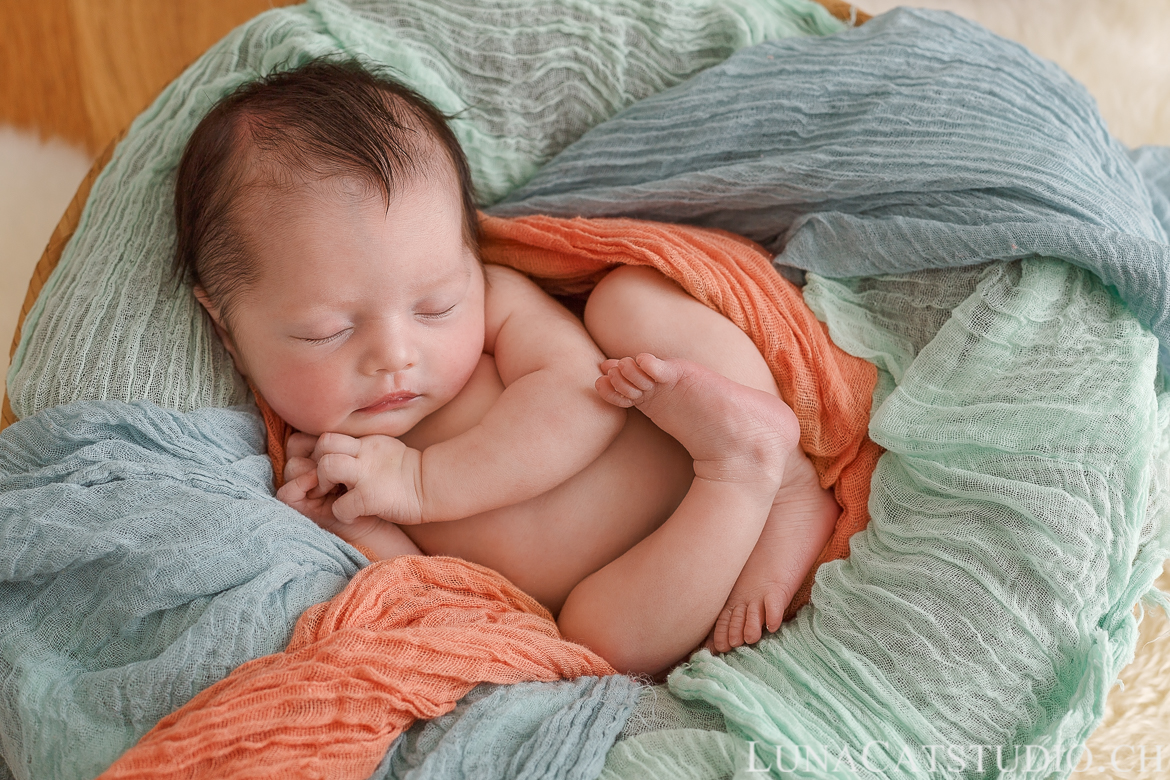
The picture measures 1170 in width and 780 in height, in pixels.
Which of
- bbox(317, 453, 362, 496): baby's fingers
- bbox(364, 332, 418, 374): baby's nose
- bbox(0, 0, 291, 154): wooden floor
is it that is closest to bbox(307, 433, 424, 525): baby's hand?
bbox(317, 453, 362, 496): baby's fingers

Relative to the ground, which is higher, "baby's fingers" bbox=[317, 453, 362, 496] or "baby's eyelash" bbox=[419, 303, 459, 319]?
"baby's eyelash" bbox=[419, 303, 459, 319]

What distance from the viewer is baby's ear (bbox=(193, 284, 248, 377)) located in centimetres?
111

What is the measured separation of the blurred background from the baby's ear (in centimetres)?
70

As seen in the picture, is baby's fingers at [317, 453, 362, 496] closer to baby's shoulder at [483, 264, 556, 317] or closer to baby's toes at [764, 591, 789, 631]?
baby's shoulder at [483, 264, 556, 317]

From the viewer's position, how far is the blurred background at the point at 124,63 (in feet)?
5.41

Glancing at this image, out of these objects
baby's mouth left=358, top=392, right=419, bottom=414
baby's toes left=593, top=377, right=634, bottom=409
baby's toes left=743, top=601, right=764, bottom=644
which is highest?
baby's toes left=593, top=377, right=634, bottom=409

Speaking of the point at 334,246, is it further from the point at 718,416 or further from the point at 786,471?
the point at 786,471

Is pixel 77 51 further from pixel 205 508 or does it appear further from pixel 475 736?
pixel 475 736

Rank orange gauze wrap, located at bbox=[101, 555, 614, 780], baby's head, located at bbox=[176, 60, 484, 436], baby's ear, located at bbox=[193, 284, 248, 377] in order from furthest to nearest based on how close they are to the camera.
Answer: baby's ear, located at bbox=[193, 284, 248, 377] → baby's head, located at bbox=[176, 60, 484, 436] → orange gauze wrap, located at bbox=[101, 555, 614, 780]

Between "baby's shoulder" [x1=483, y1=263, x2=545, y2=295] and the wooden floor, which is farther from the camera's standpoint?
the wooden floor

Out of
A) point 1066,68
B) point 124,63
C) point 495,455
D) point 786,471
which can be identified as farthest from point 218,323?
point 1066,68

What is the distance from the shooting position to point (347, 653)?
0.84 meters

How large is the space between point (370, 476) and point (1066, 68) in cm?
157

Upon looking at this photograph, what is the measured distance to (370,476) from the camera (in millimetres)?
1062
